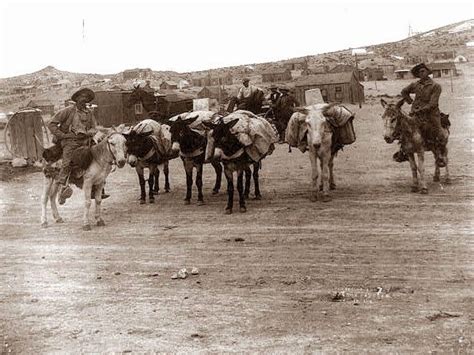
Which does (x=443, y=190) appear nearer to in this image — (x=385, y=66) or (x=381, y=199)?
(x=381, y=199)

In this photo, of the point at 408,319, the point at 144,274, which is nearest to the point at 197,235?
the point at 144,274

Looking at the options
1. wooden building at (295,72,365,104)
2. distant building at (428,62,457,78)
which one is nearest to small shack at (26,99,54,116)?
wooden building at (295,72,365,104)

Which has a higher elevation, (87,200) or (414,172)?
(87,200)

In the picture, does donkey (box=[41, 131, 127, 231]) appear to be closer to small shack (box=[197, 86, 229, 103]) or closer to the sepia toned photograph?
the sepia toned photograph

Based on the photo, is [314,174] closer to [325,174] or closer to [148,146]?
[325,174]

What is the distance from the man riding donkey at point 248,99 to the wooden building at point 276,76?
62145mm

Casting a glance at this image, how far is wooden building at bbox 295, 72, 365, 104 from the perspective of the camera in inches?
2013

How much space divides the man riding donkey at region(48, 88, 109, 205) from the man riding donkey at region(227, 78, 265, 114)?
437 cm

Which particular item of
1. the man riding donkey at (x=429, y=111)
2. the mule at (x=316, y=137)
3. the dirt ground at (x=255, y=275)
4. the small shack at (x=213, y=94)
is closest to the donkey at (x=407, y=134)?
the man riding donkey at (x=429, y=111)

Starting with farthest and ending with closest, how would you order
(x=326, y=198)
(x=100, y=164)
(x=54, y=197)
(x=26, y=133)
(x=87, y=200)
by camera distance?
(x=26, y=133) → (x=326, y=198) → (x=54, y=197) → (x=100, y=164) → (x=87, y=200)

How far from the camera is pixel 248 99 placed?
48.3 ft

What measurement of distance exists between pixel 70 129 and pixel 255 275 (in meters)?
5.53

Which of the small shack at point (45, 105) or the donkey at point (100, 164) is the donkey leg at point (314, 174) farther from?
the small shack at point (45, 105)

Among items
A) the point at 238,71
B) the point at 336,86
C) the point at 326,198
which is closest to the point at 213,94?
the point at 336,86
